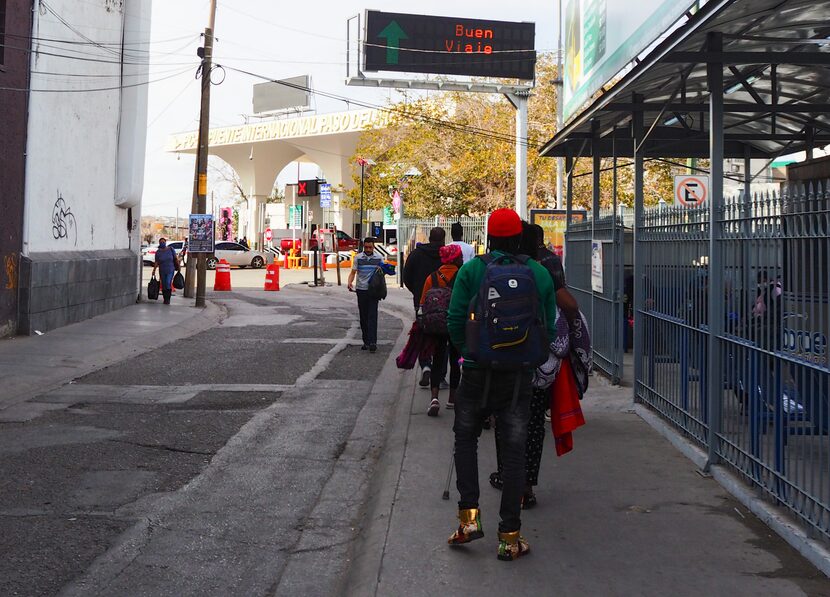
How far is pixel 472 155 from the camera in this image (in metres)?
38.1

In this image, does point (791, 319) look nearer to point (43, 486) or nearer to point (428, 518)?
point (428, 518)

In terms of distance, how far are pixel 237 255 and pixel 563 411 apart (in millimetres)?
50469

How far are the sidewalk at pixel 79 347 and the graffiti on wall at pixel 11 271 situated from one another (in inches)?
34.6

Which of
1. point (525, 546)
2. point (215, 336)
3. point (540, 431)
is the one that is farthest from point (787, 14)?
point (215, 336)

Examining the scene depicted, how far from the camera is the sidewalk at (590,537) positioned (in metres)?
4.71

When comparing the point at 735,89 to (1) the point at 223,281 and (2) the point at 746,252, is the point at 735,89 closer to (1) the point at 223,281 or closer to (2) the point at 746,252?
(2) the point at 746,252

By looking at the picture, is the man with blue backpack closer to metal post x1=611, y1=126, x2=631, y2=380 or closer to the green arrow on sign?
metal post x1=611, y1=126, x2=631, y2=380

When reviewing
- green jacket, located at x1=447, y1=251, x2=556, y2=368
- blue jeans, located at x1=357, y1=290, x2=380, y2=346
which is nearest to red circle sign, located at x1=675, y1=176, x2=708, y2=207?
blue jeans, located at x1=357, y1=290, x2=380, y2=346

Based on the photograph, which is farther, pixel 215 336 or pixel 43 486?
pixel 215 336

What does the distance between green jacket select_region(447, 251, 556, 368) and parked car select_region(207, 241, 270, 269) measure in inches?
1944

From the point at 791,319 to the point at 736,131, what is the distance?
7.91 metres

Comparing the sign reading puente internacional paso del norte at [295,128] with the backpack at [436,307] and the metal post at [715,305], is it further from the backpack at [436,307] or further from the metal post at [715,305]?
the metal post at [715,305]

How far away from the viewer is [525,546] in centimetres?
514

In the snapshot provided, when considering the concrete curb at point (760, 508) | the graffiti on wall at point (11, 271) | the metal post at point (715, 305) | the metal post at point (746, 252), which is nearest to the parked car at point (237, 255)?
the graffiti on wall at point (11, 271)
